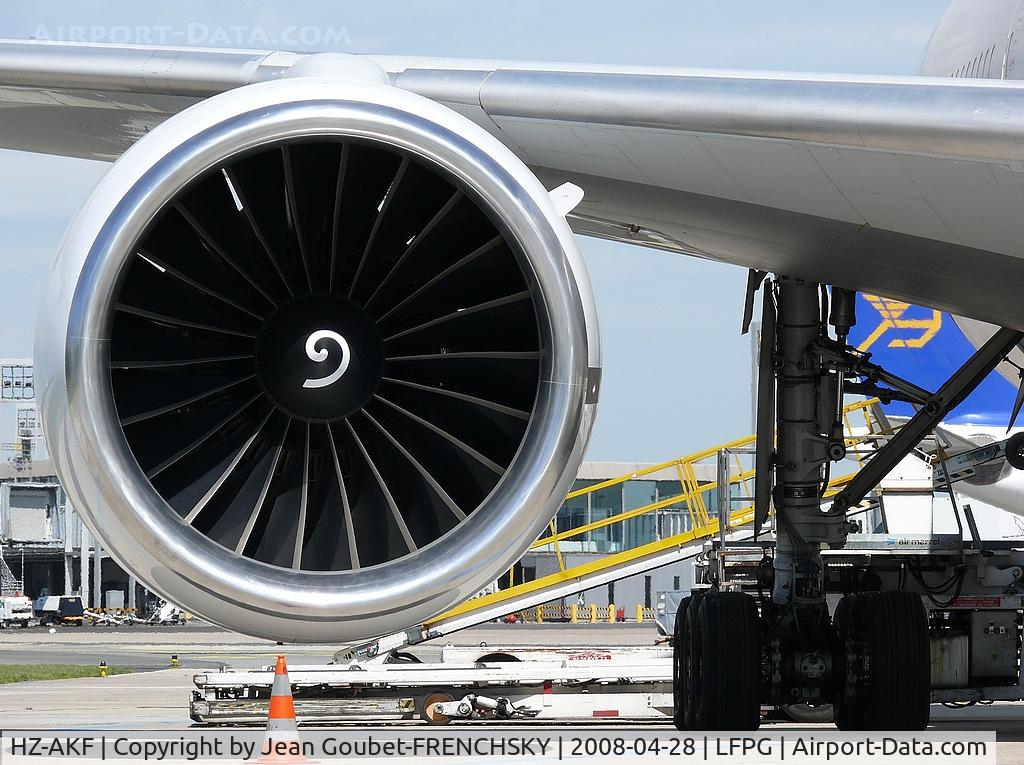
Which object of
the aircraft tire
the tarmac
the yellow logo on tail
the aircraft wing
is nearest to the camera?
the aircraft wing

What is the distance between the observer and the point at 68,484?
5.24 metres

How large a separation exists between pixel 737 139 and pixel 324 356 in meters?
1.96

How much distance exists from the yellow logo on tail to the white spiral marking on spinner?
14.7 m

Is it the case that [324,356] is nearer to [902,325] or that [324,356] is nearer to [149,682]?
[902,325]

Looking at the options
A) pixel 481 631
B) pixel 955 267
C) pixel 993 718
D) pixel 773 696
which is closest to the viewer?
pixel 955 267

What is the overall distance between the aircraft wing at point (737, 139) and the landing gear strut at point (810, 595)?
3.77 ft

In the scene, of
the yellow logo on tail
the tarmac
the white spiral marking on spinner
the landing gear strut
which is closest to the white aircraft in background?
the white spiral marking on spinner

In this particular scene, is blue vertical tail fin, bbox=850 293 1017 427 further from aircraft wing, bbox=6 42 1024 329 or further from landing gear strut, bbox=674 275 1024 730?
aircraft wing, bbox=6 42 1024 329

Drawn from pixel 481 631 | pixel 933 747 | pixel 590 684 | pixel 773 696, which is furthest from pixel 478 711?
pixel 481 631

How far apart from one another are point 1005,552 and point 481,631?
39956 mm

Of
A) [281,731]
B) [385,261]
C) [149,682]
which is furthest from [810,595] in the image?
[149,682]

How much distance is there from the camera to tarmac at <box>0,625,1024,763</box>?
542 inches

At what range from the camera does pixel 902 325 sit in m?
19.6

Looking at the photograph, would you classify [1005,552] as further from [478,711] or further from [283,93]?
[283,93]
